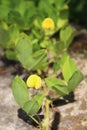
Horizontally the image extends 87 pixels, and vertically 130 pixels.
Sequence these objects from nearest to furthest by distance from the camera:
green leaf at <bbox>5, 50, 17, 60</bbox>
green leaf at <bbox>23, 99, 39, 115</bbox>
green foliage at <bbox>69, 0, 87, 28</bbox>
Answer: green leaf at <bbox>23, 99, 39, 115</bbox>, green leaf at <bbox>5, 50, 17, 60</bbox>, green foliage at <bbox>69, 0, 87, 28</bbox>

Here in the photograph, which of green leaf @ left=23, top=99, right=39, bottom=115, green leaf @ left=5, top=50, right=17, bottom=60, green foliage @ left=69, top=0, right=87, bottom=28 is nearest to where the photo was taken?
green leaf @ left=23, top=99, right=39, bottom=115

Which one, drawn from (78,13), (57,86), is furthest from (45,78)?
(78,13)

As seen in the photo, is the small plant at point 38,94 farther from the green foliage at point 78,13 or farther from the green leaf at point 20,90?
the green foliage at point 78,13

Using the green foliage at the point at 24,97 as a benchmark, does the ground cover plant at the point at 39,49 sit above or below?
below

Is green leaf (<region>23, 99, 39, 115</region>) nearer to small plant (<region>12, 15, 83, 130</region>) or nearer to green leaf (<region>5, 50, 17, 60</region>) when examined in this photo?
small plant (<region>12, 15, 83, 130</region>)

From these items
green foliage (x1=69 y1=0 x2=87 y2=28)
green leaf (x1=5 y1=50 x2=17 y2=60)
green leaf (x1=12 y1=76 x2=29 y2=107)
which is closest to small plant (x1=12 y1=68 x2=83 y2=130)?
green leaf (x1=12 y1=76 x2=29 y2=107)

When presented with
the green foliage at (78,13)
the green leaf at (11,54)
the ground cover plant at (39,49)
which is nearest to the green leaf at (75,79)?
the ground cover plant at (39,49)

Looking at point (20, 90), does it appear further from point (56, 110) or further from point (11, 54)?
point (11, 54)

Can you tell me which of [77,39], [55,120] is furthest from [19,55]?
[77,39]

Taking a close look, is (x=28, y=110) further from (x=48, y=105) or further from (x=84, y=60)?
(x=84, y=60)
